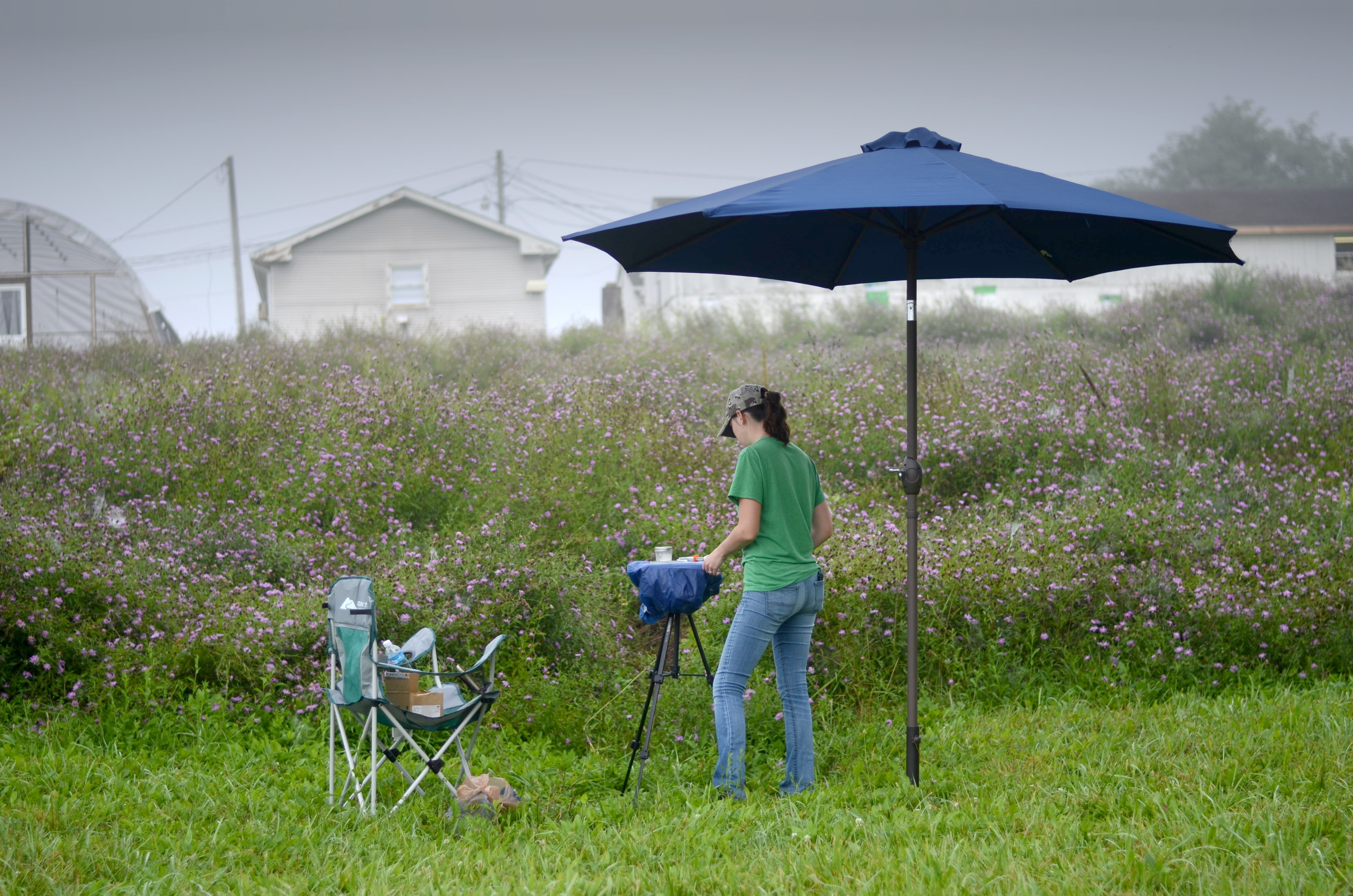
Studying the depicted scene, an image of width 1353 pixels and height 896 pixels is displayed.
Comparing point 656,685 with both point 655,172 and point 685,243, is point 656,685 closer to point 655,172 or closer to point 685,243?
point 685,243

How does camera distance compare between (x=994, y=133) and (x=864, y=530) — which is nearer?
(x=864, y=530)

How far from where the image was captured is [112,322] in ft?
69.3

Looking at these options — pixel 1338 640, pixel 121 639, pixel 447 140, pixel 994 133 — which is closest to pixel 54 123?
pixel 447 140

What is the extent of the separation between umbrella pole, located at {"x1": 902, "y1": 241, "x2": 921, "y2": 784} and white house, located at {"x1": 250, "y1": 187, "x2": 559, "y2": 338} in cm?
2123

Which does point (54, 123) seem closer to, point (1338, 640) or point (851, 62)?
point (851, 62)

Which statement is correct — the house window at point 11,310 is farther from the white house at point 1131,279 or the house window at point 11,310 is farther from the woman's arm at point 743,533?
the woman's arm at point 743,533

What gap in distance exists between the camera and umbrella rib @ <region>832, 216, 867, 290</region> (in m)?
4.90

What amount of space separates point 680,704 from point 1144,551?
3491 mm

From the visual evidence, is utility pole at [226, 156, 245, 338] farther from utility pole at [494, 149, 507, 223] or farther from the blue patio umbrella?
the blue patio umbrella

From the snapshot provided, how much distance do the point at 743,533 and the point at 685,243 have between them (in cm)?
142

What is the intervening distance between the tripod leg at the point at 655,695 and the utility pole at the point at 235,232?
96.0 ft

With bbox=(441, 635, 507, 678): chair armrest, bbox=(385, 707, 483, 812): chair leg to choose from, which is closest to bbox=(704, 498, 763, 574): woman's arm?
bbox=(441, 635, 507, 678): chair armrest

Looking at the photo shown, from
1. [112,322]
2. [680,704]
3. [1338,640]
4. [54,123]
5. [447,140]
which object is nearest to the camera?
[680,704]

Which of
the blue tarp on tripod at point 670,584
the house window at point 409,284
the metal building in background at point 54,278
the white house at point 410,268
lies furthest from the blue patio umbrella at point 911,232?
the house window at point 409,284
